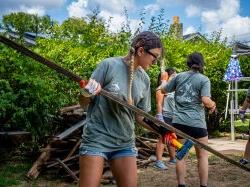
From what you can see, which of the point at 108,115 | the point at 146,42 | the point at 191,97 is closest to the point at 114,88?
the point at 108,115

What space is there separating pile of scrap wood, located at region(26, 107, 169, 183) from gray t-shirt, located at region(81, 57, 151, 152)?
3.40 meters

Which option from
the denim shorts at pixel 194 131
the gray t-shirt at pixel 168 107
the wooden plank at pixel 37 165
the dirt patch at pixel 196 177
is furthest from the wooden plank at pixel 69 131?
the denim shorts at pixel 194 131

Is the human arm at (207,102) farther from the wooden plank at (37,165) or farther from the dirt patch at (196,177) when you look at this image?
the wooden plank at (37,165)

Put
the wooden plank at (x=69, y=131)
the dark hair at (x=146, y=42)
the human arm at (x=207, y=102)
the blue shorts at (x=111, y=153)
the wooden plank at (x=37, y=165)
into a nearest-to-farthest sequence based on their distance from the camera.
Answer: the blue shorts at (x=111, y=153) < the dark hair at (x=146, y=42) < the human arm at (x=207, y=102) < the wooden plank at (x=37, y=165) < the wooden plank at (x=69, y=131)

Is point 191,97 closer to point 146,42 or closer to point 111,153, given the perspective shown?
point 146,42

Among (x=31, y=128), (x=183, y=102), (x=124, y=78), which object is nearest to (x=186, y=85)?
(x=183, y=102)

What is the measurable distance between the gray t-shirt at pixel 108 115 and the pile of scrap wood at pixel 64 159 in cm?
340

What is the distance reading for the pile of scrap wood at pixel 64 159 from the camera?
7.08 meters

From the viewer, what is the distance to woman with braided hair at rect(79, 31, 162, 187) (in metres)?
3.57

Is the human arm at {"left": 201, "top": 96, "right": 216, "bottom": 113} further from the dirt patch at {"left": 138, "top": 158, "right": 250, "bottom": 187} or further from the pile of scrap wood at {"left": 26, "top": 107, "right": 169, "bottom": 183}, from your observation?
the pile of scrap wood at {"left": 26, "top": 107, "right": 169, "bottom": 183}

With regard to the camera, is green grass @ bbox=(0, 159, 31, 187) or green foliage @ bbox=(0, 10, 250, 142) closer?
green grass @ bbox=(0, 159, 31, 187)

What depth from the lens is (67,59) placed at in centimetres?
1016

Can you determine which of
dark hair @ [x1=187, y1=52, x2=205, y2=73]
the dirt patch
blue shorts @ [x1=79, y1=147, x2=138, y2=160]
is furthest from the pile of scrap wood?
blue shorts @ [x1=79, y1=147, x2=138, y2=160]

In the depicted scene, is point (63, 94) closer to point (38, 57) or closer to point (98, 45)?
point (98, 45)
